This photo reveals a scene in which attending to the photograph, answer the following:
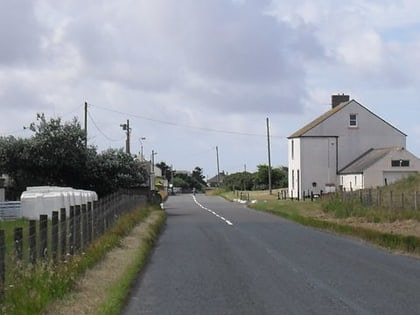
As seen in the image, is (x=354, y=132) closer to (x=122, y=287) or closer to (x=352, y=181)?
(x=352, y=181)

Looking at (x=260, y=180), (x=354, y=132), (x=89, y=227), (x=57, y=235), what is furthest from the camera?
(x=260, y=180)

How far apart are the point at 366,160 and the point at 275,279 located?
58.4 meters

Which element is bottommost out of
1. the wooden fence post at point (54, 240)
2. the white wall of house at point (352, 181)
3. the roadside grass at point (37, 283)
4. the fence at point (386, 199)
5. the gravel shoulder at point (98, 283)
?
the gravel shoulder at point (98, 283)

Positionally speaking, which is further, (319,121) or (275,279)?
(319,121)

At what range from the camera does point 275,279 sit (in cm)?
1634

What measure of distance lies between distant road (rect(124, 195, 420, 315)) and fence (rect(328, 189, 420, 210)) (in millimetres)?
10302

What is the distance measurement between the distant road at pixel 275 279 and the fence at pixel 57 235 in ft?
5.63

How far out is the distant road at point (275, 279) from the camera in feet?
41.2

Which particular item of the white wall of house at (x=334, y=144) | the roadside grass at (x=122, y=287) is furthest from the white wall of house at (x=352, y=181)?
the roadside grass at (x=122, y=287)

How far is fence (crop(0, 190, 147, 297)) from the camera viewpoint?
458 inches

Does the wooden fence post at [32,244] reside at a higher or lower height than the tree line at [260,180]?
lower

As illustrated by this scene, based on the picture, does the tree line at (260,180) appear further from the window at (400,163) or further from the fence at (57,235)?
the fence at (57,235)

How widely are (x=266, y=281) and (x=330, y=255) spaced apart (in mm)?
6750

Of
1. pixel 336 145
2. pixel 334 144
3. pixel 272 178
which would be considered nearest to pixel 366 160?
pixel 336 145
